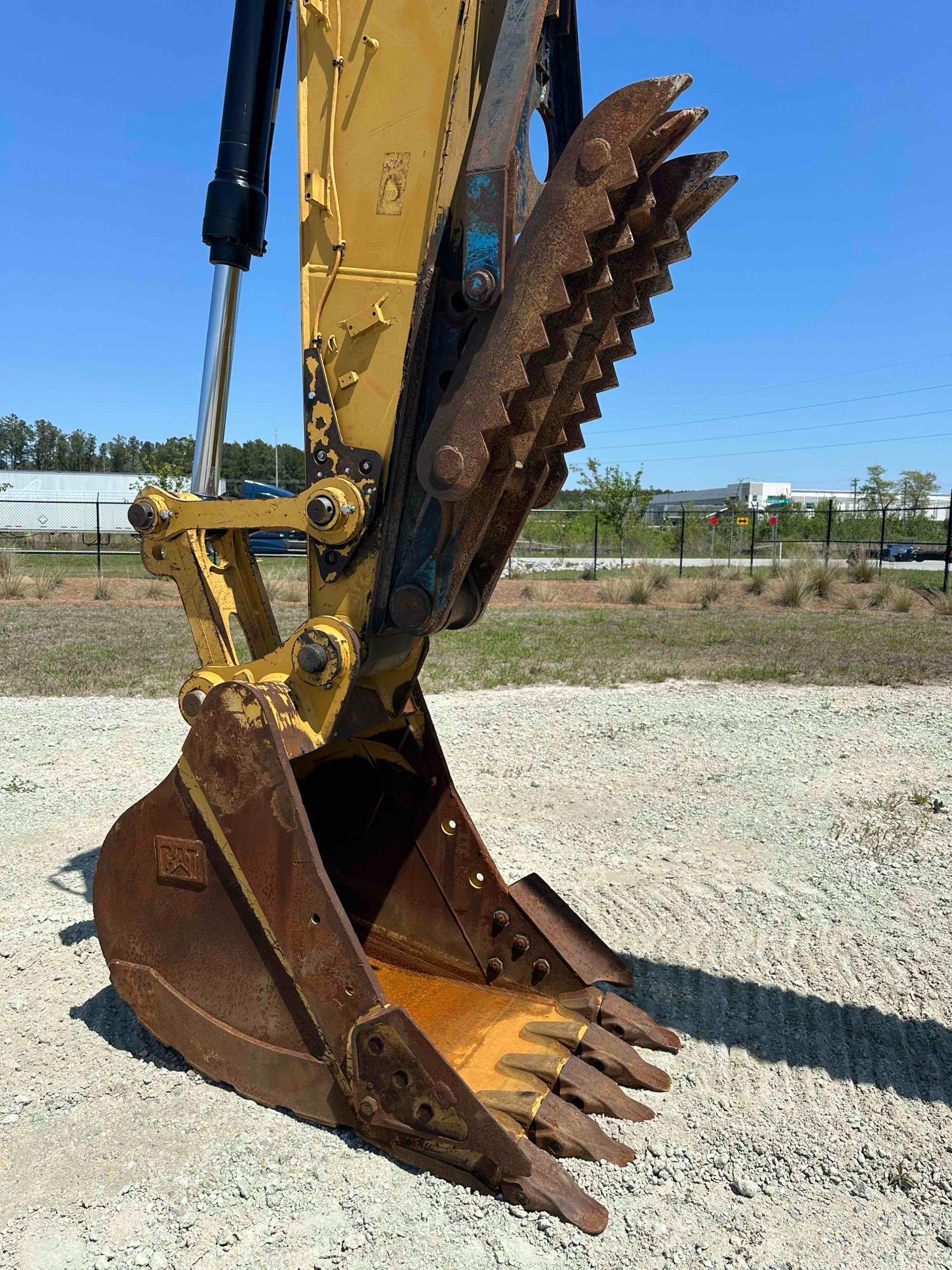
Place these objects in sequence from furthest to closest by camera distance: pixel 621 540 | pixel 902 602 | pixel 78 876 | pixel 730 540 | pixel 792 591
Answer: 1. pixel 730 540
2. pixel 621 540
3. pixel 792 591
4. pixel 902 602
5. pixel 78 876

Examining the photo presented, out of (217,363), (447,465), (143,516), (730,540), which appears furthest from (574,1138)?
(730,540)

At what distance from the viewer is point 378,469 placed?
9.11 feet

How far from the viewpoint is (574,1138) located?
8.83 ft

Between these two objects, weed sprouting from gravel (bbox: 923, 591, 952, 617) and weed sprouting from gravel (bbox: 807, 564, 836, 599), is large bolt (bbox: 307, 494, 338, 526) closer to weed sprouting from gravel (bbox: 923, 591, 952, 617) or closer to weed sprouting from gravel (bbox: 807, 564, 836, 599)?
weed sprouting from gravel (bbox: 923, 591, 952, 617)

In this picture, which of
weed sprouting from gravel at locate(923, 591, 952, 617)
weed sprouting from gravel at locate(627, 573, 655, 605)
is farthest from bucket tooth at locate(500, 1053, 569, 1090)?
weed sprouting from gravel at locate(627, 573, 655, 605)

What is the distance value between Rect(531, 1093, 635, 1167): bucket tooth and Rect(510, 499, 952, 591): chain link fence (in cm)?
2335

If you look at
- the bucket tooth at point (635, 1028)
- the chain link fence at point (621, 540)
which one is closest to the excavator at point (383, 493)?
the bucket tooth at point (635, 1028)

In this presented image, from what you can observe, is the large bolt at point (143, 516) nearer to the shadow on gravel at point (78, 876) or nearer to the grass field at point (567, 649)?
the shadow on gravel at point (78, 876)

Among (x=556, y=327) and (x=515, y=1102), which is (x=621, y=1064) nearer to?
(x=515, y=1102)

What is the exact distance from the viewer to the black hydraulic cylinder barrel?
2.95m

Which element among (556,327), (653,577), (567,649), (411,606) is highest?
(556,327)

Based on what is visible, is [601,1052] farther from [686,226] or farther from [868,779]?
[868,779]

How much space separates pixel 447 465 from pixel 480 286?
48 centimetres

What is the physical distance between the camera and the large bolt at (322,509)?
8.98ft
